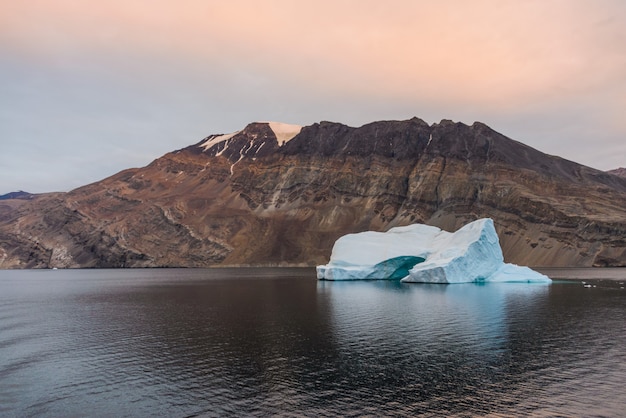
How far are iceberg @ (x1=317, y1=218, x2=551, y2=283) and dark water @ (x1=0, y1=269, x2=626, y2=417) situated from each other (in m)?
29.1

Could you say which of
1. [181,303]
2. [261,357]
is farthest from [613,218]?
[261,357]

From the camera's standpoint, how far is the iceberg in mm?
86425

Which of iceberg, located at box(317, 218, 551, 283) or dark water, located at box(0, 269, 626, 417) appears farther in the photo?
iceberg, located at box(317, 218, 551, 283)

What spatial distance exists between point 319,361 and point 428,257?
6651cm

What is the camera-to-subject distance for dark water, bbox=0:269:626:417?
75.0 feet

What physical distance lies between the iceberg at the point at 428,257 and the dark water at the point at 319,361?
2905 centimetres

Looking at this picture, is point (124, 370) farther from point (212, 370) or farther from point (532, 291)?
point (532, 291)

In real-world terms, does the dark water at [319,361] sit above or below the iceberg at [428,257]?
below

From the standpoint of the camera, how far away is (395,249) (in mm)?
95812

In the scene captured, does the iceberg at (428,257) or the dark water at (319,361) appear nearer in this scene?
the dark water at (319,361)

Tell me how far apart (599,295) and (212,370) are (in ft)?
198

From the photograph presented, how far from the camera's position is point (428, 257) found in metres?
93.7

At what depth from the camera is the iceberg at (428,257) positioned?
86425mm

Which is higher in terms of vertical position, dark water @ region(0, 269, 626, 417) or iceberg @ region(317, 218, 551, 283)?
iceberg @ region(317, 218, 551, 283)
